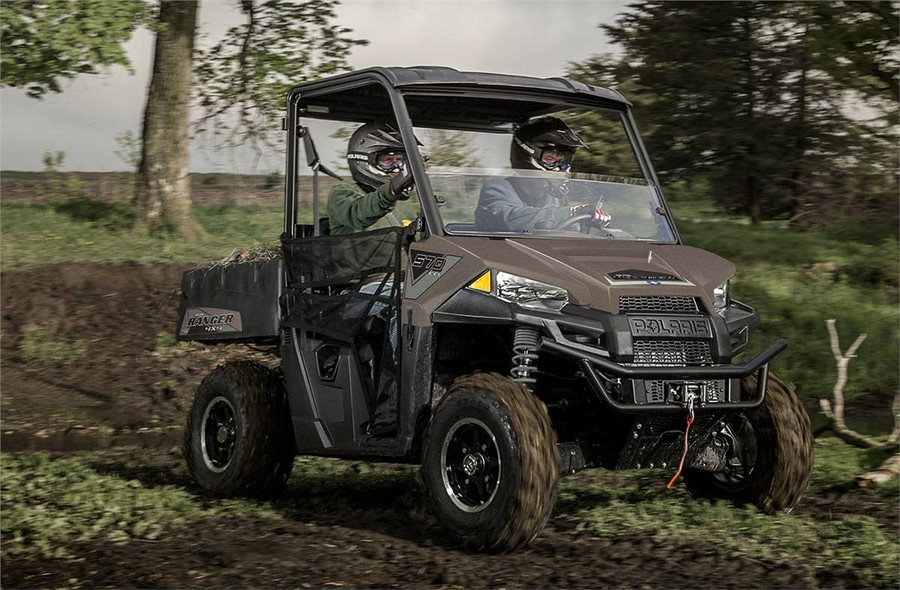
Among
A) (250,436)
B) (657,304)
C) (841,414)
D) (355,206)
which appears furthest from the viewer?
(841,414)

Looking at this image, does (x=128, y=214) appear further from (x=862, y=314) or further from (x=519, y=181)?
(x=519, y=181)

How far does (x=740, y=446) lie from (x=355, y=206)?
2.39 m

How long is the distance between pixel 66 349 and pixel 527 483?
31.1ft

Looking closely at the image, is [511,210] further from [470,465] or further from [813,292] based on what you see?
[813,292]

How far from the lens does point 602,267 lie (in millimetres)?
5828

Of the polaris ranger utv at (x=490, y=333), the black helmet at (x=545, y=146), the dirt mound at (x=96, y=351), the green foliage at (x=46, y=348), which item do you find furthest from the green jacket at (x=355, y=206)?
the green foliage at (x=46, y=348)

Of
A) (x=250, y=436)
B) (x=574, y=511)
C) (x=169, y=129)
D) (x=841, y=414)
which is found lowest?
(x=574, y=511)

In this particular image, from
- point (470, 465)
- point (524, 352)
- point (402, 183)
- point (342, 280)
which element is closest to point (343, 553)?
point (470, 465)

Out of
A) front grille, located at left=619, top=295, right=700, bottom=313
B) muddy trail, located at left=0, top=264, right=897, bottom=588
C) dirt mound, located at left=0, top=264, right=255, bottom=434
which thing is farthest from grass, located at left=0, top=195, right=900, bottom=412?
muddy trail, located at left=0, top=264, right=897, bottom=588

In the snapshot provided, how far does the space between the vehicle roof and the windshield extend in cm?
10

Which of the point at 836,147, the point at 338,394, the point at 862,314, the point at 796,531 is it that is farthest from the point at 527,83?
the point at 836,147

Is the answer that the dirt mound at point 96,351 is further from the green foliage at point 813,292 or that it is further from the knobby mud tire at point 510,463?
the knobby mud tire at point 510,463

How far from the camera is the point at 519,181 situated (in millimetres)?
6547

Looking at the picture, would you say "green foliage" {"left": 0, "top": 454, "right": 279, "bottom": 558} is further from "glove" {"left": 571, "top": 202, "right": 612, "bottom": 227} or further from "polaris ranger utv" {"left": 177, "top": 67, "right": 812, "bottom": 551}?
"glove" {"left": 571, "top": 202, "right": 612, "bottom": 227}
